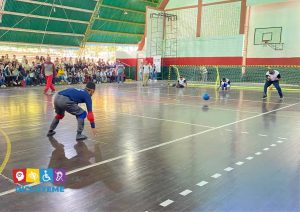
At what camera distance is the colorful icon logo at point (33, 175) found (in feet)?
14.1

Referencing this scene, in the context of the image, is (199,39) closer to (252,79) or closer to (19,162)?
(252,79)

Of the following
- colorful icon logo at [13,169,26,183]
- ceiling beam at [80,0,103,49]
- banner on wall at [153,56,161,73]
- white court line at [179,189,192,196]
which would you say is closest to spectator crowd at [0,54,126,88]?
ceiling beam at [80,0,103,49]

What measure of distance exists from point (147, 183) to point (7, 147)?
10.2 ft

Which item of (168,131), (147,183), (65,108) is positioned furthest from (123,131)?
(147,183)

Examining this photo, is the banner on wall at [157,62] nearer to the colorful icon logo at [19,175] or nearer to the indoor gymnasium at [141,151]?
the indoor gymnasium at [141,151]

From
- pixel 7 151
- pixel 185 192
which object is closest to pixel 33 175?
pixel 7 151

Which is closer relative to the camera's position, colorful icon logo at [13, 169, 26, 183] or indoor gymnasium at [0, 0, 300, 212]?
indoor gymnasium at [0, 0, 300, 212]

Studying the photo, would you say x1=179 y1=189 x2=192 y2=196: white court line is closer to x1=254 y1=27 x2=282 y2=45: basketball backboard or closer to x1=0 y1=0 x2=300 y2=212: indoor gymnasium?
x1=0 y1=0 x2=300 y2=212: indoor gymnasium

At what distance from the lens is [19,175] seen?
4.42m

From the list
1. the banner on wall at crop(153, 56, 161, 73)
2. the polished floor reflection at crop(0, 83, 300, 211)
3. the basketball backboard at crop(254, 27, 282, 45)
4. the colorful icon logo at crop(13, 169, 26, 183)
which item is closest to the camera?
the polished floor reflection at crop(0, 83, 300, 211)

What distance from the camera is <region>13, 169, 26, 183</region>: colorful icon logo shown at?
14.0 ft

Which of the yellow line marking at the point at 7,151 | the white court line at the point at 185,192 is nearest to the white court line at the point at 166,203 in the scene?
the white court line at the point at 185,192

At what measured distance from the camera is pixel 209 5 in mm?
28172

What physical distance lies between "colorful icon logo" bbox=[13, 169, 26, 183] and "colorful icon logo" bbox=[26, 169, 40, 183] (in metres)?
0.05
